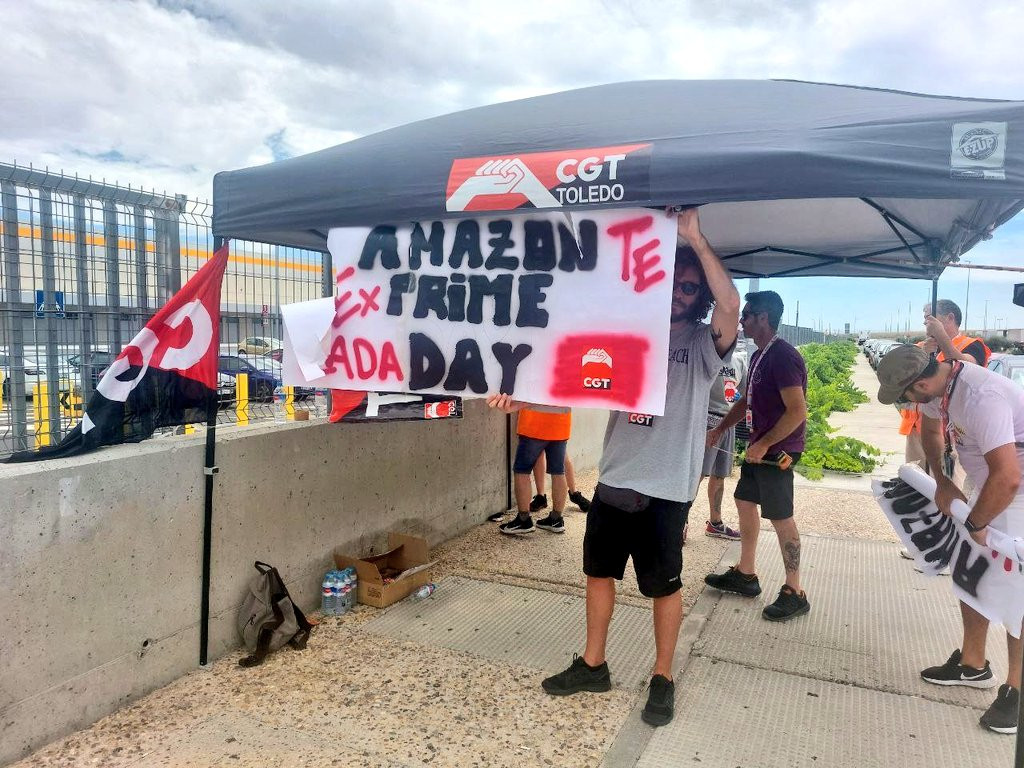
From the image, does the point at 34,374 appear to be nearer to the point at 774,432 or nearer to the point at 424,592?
the point at 424,592

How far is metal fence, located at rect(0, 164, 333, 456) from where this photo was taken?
3.17 m

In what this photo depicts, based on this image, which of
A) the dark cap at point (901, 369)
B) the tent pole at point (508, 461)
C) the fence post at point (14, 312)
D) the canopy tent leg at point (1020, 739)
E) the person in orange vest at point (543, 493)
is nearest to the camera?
the canopy tent leg at point (1020, 739)

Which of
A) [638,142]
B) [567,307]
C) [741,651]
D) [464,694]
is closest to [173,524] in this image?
[464,694]

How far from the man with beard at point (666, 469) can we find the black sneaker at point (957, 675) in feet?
4.47

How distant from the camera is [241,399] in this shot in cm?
435

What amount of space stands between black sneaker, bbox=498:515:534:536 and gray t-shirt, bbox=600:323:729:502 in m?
2.79

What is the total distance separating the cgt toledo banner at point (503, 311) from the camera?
281 cm

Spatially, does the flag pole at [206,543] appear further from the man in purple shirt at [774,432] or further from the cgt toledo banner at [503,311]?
the man in purple shirt at [774,432]

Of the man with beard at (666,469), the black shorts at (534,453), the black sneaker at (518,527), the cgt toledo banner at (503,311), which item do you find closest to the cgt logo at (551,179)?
the cgt toledo banner at (503,311)

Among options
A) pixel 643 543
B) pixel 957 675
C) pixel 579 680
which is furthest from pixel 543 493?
Result: pixel 957 675

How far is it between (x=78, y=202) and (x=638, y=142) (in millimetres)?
2749

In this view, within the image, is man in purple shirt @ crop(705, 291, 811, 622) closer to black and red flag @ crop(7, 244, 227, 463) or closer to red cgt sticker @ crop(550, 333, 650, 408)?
red cgt sticker @ crop(550, 333, 650, 408)

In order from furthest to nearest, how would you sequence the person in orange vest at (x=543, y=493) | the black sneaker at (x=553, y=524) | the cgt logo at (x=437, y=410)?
the person in orange vest at (x=543, y=493), the black sneaker at (x=553, y=524), the cgt logo at (x=437, y=410)

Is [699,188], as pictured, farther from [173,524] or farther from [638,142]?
[173,524]
